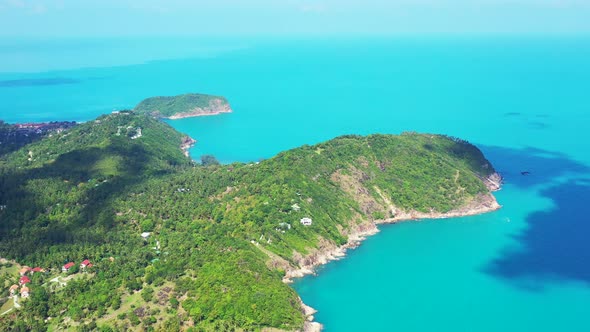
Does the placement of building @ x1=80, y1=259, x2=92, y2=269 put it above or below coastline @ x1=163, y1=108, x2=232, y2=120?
above

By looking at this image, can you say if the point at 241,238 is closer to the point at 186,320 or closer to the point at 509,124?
the point at 186,320

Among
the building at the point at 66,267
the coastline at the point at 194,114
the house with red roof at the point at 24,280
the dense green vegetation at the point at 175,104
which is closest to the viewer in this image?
the house with red roof at the point at 24,280

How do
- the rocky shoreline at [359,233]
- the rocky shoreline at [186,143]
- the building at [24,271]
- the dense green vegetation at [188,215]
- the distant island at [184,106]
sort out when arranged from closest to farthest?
the dense green vegetation at [188,215]
the building at [24,271]
the rocky shoreline at [359,233]
the rocky shoreline at [186,143]
the distant island at [184,106]

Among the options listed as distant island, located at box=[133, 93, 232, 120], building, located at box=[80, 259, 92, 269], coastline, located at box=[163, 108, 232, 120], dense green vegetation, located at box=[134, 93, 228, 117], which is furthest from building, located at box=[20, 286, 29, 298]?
dense green vegetation, located at box=[134, 93, 228, 117]

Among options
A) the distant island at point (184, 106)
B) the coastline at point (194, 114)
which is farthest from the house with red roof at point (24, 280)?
the distant island at point (184, 106)

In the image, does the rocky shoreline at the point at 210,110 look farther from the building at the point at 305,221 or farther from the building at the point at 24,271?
the building at the point at 24,271

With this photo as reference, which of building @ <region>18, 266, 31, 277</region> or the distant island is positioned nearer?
building @ <region>18, 266, 31, 277</region>

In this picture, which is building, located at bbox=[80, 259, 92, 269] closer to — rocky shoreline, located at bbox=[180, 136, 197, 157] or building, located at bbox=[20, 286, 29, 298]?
building, located at bbox=[20, 286, 29, 298]

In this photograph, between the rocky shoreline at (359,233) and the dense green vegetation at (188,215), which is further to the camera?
the rocky shoreline at (359,233)
